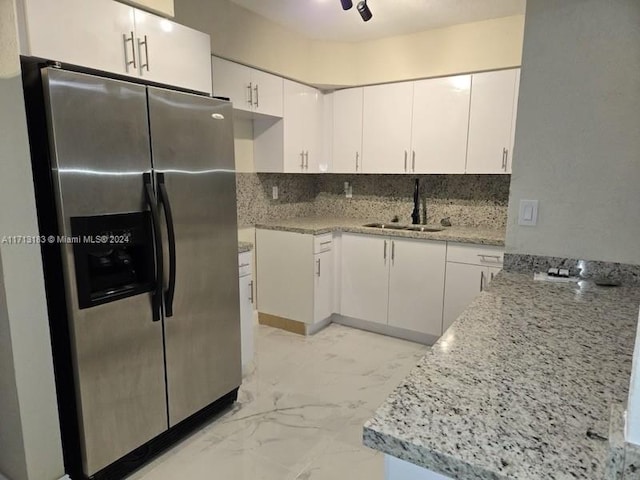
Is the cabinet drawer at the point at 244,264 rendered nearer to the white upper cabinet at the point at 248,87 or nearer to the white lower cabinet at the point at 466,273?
the white upper cabinet at the point at 248,87

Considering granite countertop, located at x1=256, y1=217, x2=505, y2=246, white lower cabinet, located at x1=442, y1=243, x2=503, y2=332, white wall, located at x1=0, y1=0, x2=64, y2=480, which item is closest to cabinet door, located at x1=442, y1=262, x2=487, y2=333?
white lower cabinet, located at x1=442, y1=243, x2=503, y2=332

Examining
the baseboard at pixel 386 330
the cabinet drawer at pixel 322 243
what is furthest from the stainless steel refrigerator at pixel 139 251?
the baseboard at pixel 386 330

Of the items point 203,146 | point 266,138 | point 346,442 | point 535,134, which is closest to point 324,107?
point 266,138

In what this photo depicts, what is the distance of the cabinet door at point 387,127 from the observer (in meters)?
3.33

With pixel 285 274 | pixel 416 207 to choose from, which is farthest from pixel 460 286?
pixel 285 274

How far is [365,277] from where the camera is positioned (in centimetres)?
339

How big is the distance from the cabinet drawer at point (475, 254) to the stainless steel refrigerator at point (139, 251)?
1631 mm

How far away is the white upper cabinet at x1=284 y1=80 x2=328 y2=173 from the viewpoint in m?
3.37

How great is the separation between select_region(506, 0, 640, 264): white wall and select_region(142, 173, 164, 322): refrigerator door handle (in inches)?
63.0

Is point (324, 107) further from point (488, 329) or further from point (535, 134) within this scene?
point (488, 329)

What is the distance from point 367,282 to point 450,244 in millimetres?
770

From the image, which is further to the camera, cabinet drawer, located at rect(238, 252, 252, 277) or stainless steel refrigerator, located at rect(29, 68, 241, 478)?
cabinet drawer, located at rect(238, 252, 252, 277)

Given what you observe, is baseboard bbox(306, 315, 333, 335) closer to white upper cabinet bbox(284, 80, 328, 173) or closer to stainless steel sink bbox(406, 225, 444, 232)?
stainless steel sink bbox(406, 225, 444, 232)

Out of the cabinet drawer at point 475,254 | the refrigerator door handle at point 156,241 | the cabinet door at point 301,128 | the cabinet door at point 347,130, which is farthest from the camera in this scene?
the cabinet door at point 347,130
